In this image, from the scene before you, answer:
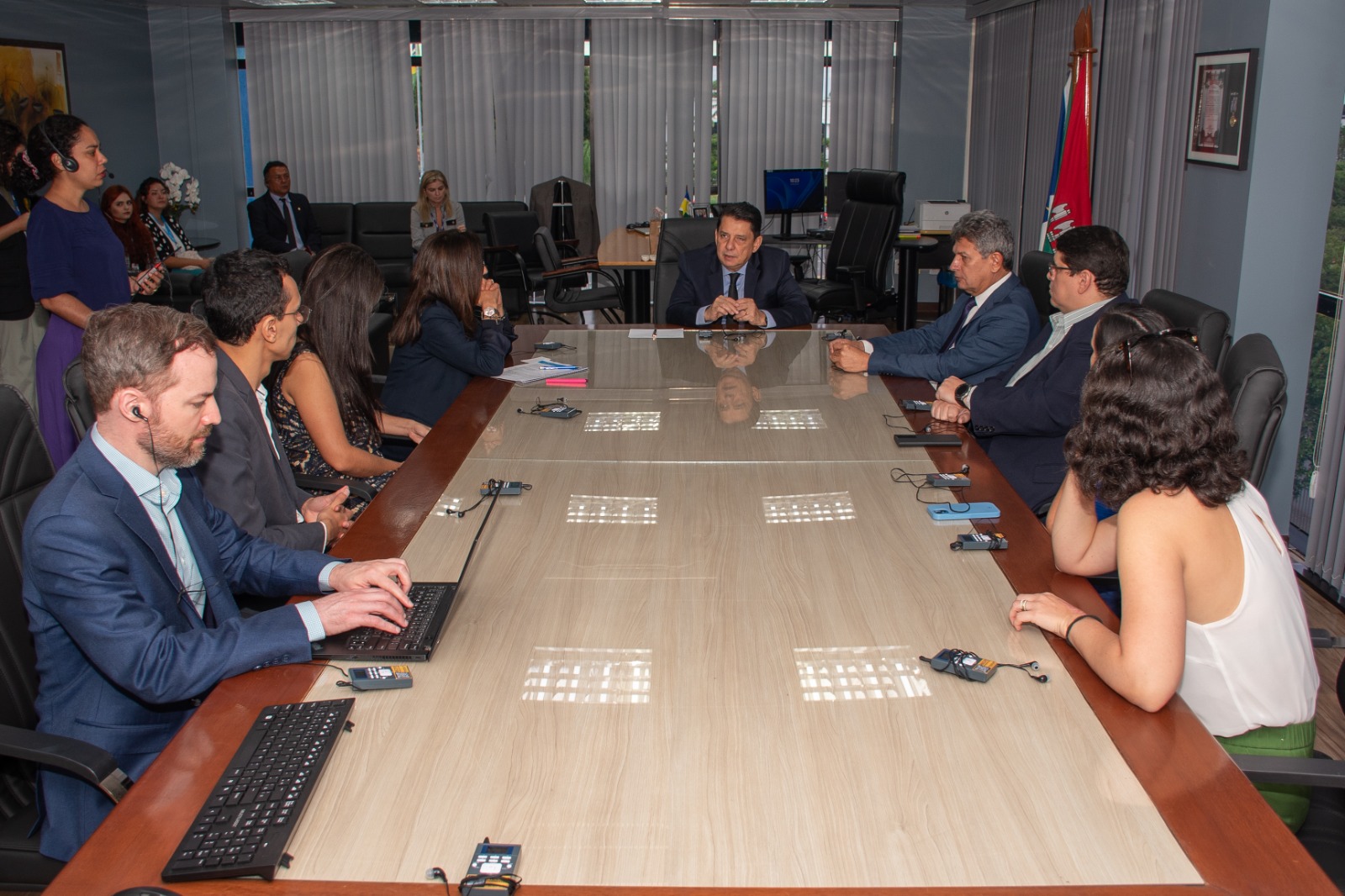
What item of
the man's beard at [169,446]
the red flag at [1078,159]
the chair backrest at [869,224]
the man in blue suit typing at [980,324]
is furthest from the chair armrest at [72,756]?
the chair backrest at [869,224]

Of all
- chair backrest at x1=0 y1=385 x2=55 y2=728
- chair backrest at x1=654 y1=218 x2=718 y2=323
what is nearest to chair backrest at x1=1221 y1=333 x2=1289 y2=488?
chair backrest at x1=0 y1=385 x2=55 y2=728

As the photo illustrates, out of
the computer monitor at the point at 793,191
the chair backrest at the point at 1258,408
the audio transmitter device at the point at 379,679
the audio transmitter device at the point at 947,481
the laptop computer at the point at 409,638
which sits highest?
the computer monitor at the point at 793,191

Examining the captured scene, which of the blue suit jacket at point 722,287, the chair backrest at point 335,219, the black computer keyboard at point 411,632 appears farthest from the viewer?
the chair backrest at point 335,219

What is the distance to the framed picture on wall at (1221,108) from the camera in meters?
4.02

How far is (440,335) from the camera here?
3.73 metres

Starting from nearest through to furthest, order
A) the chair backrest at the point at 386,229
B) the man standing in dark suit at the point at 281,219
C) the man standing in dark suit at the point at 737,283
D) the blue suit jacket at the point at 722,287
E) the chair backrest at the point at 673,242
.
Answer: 1. the man standing in dark suit at the point at 737,283
2. the blue suit jacket at the point at 722,287
3. the chair backrest at the point at 673,242
4. the man standing in dark suit at the point at 281,219
5. the chair backrest at the point at 386,229

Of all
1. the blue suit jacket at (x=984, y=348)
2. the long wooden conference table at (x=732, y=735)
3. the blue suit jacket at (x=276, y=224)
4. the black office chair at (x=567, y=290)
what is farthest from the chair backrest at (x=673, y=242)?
the blue suit jacket at (x=276, y=224)

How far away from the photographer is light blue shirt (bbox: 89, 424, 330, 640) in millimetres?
1834

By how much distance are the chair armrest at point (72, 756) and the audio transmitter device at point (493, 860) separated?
0.63 metres

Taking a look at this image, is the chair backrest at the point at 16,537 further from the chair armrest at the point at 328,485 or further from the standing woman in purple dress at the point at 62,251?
the standing woman in purple dress at the point at 62,251

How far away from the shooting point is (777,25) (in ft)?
33.0

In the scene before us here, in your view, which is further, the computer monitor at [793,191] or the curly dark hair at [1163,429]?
the computer monitor at [793,191]

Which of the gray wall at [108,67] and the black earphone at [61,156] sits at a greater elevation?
the gray wall at [108,67]

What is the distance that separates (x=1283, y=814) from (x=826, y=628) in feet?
2.61
